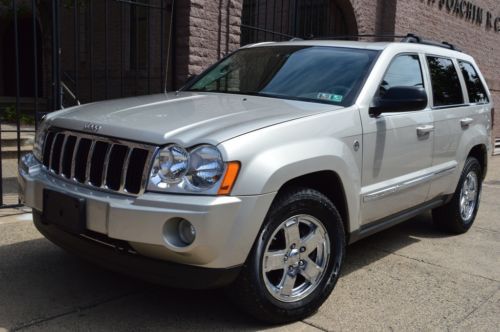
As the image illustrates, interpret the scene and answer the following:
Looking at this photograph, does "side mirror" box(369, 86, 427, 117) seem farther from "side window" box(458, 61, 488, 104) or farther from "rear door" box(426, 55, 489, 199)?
"side window" box(458, 61, 488, 104)

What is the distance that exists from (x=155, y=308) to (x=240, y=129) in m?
1.34

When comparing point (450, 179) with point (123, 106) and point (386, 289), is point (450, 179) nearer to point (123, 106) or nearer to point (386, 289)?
point (386, 289)

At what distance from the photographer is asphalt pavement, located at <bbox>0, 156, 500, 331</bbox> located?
11.0ft

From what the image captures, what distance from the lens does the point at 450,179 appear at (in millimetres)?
5086

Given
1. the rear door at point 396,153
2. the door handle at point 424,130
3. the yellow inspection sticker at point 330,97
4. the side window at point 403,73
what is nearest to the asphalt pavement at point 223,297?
the rear door at point 396,153

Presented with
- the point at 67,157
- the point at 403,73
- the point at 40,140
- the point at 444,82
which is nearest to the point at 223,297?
the point at 67,157

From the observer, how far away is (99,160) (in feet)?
10.4

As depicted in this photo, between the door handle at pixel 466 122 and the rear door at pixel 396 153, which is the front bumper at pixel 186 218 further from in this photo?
the door handle at pixel 466 122

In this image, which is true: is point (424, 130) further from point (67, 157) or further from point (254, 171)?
point (67, 157)

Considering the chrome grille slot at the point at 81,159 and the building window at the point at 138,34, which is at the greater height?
the building window at the point at 138,34

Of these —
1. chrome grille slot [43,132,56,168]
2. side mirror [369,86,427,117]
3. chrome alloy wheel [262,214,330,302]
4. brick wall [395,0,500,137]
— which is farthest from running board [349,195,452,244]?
brick wall [395,0,500,137]

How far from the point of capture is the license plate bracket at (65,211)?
3.03 metres

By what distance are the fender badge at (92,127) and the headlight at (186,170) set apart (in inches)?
20.7

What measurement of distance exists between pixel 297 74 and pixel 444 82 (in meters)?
1.70
